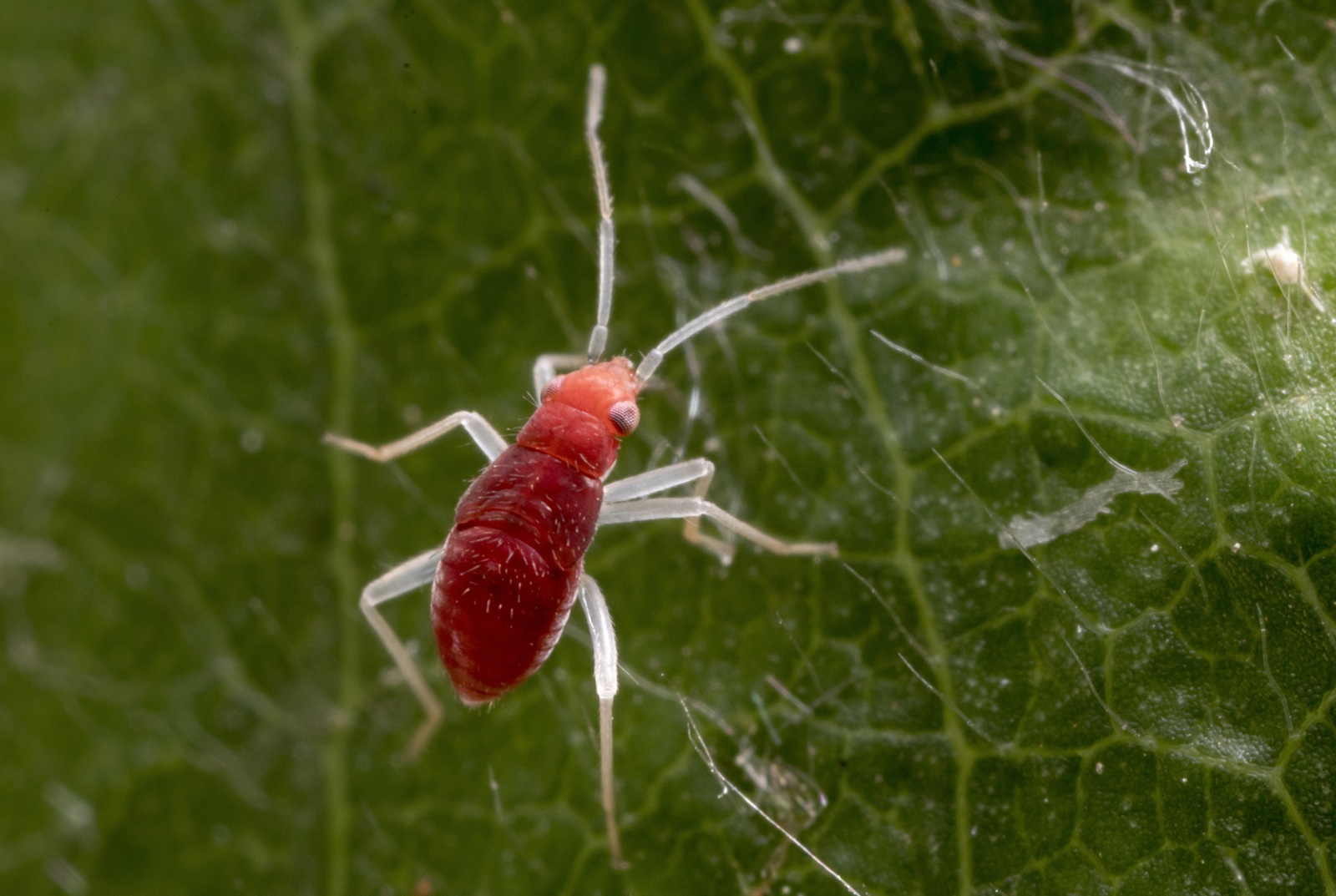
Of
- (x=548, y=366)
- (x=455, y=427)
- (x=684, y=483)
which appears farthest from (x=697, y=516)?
(x=455, y=427)

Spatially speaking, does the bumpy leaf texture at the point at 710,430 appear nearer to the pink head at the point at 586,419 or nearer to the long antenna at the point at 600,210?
the long antenna at the point at 600,210

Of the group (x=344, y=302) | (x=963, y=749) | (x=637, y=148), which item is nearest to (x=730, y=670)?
(x=963, y=749)

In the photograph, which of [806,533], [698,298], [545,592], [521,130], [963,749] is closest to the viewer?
[963,749]

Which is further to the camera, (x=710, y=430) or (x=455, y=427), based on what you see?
(x=455, y=427)

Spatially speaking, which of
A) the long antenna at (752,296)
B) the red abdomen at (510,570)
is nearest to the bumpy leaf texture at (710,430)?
the long antenna at (752,296)

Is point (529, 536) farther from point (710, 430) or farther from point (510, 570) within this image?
point (710, 430)

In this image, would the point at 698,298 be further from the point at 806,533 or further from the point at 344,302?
the point at 344,302
